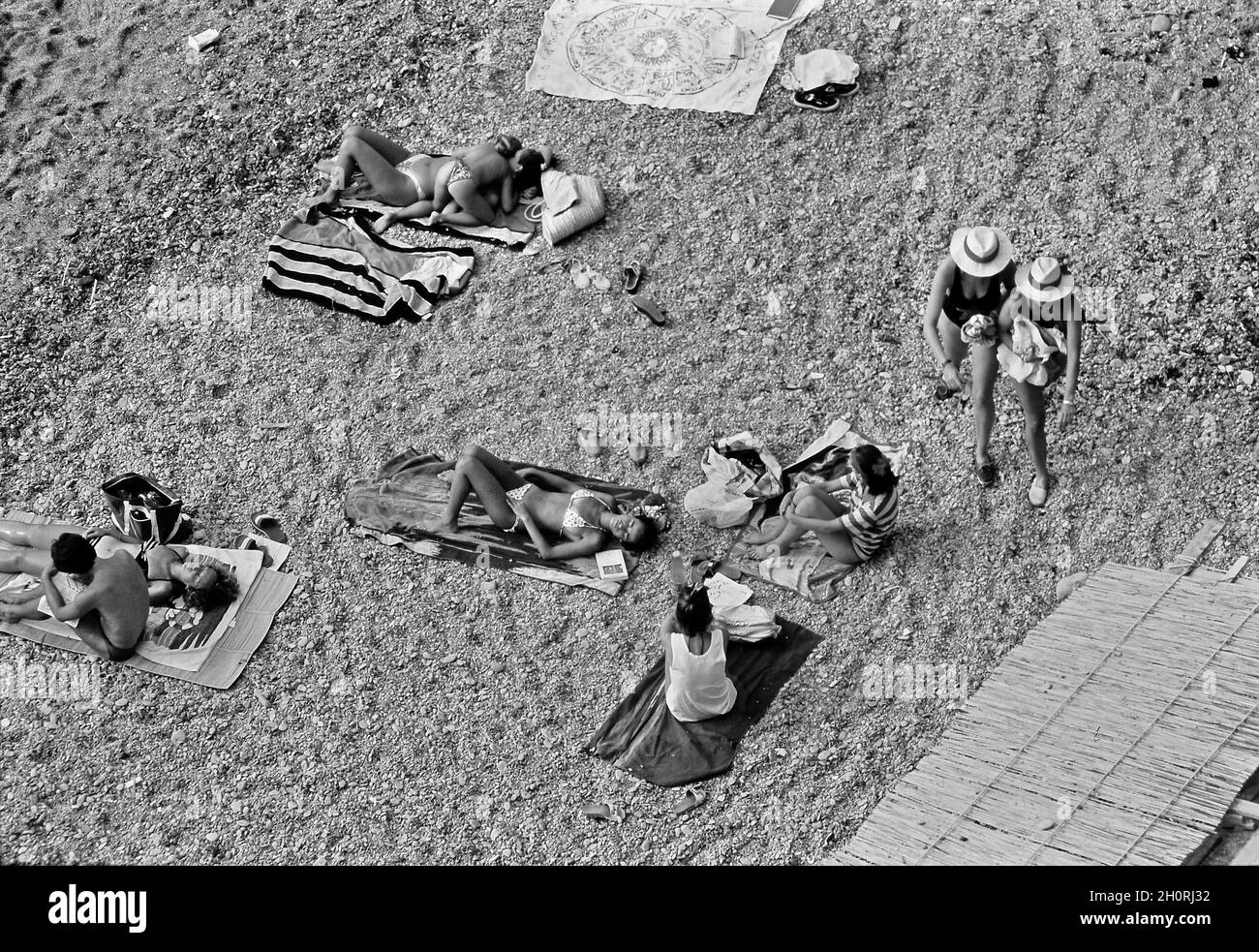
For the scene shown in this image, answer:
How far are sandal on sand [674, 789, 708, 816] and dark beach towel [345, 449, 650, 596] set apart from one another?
134cm

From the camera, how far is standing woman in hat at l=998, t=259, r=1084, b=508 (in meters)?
6.55

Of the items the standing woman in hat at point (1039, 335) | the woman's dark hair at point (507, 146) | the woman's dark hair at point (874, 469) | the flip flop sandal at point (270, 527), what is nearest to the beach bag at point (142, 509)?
the flip flop sandal at point (270, 527)

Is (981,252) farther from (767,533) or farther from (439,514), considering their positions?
(439,514)

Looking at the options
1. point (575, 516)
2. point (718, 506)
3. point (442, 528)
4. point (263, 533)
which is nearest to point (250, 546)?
point (263, 533)

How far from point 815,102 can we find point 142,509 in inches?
206

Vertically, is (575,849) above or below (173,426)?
below

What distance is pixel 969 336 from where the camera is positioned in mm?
6754

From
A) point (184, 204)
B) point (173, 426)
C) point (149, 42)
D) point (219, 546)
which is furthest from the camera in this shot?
point (149, 42)

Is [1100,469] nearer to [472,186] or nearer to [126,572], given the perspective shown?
[472,186]

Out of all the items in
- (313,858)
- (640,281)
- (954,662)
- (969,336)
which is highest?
(969,336)

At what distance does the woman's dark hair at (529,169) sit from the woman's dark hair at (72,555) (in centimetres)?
385

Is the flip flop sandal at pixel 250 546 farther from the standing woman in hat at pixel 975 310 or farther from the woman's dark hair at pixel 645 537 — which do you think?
the standing woman in hat at pixel 975 310

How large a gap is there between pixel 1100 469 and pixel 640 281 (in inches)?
123

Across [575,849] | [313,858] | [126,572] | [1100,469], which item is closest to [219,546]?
[126,572]
